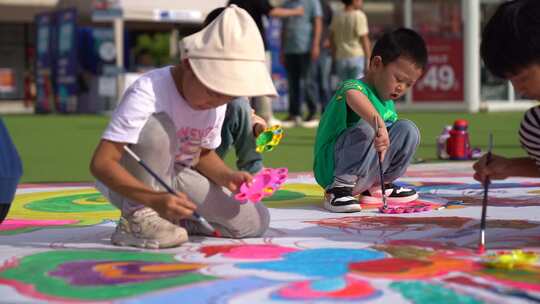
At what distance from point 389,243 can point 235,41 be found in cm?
82

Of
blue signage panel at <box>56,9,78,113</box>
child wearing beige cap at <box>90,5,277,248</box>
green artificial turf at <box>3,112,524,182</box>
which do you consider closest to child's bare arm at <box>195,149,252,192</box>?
child wearing beige cap at <box>90,5,277,248</box>

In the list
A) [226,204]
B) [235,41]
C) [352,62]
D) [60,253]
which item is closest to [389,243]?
[226,204]

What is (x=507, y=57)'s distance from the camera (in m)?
2.56

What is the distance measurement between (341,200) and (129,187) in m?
1.25

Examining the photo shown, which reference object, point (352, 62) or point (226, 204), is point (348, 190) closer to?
point (226, 204)

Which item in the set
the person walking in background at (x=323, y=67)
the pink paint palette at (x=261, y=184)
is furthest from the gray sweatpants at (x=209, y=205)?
the person walking in background at (x=323, y=67)

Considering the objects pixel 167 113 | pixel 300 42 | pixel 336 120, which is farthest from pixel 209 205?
pixel 300 42

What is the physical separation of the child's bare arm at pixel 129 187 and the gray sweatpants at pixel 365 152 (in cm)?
127

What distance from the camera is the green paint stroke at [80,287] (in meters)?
2.19

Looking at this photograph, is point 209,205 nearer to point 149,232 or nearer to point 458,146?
point 149,232

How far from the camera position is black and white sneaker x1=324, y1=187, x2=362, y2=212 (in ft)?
11.7

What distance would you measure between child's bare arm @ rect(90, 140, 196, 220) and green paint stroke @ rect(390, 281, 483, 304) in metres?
0.64

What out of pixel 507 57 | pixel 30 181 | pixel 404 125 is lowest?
pixel 30 181

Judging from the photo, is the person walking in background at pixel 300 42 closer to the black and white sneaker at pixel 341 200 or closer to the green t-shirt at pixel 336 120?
the green t-shirt at pixel 336 120
